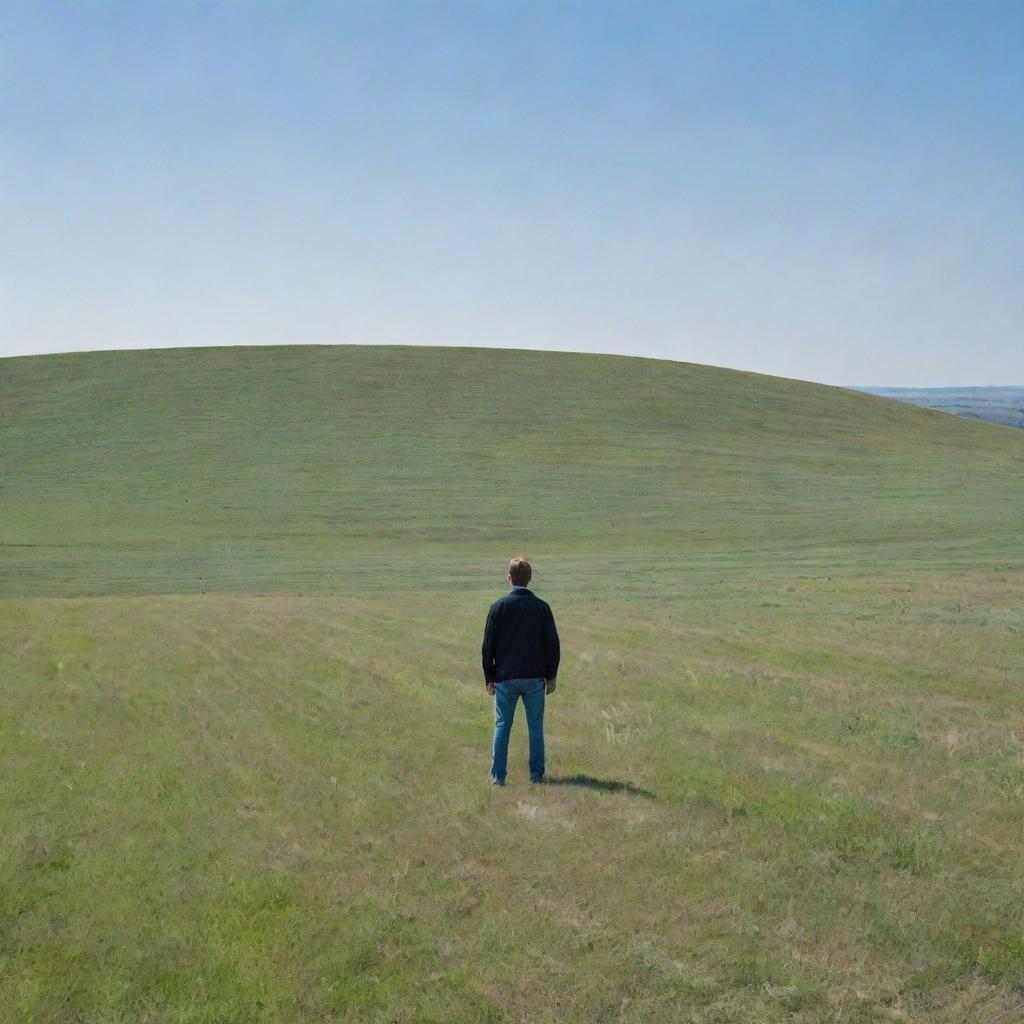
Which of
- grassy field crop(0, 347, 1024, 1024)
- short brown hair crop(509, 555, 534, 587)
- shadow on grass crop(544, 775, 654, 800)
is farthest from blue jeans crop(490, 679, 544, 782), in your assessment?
short brown hair crop(509, 555, 534, 587)

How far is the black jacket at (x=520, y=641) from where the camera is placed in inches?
385

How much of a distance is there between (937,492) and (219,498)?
29.9 m

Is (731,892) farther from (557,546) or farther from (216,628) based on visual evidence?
(557,546)

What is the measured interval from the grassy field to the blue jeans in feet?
1.10

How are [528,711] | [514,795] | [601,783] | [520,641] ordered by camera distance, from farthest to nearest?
1. [528,711]
2. [520,641]
3. [601,783]
4. [514,795]

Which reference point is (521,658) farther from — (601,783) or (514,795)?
(601,783)

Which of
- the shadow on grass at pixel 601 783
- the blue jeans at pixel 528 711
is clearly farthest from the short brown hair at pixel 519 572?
the shadow on grass at pixel 601 783

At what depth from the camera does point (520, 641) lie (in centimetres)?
980

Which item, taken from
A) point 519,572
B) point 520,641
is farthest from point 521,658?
point 519,572

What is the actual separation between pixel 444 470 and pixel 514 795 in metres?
38.6

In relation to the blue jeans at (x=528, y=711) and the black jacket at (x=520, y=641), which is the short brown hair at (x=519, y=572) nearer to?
the black jacket at (x=520, y=641)

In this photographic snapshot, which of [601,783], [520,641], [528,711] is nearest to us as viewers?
[601,783]

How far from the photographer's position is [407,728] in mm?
11664

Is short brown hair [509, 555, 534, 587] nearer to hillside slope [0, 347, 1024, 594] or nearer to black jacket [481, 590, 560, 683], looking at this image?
black jacket [481, 590, 560, 683]
